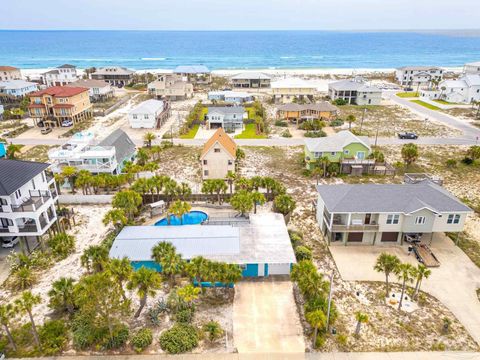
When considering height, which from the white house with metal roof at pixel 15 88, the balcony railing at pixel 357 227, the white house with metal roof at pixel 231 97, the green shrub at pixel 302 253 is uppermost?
the white house with metal roof at pixel 15 88

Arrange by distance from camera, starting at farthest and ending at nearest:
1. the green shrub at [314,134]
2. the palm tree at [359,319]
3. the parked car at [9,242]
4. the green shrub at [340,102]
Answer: the green shrub at [340,102], the green shrub at [314,134], the parked car at [9,242], the palm tree at [359,319]

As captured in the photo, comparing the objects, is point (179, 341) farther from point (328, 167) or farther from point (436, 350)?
point (328, 167)

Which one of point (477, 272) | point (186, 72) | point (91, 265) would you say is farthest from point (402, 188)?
point (186, 72)

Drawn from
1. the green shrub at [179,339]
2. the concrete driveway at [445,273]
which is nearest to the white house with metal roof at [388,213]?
the concrete driveway at [445,273]

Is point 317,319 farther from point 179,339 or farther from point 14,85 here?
point 14,85

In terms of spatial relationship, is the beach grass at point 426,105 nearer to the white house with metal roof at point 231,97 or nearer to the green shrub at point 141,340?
the white house with metal roof at point 231,97

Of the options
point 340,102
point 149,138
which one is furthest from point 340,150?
point 340,102
